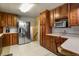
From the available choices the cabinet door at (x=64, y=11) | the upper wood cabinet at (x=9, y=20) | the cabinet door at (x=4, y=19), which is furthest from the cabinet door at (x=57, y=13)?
the cabinet door at (x=4, y=19)

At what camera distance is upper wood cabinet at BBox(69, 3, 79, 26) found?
2398 millimetres

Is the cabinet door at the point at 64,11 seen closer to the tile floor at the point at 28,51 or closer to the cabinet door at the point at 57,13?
the cabinet door at the point at 57,13

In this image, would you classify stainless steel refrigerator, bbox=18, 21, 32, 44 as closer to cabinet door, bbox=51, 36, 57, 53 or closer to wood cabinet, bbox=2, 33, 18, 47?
wood cabinet, bbox=2, 33, 18, 47

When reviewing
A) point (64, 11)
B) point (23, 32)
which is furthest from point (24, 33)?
point (64, 11)

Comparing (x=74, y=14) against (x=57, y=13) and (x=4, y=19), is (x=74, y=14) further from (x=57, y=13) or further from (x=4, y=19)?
(x=4, y=19)

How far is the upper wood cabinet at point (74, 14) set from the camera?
2398mm

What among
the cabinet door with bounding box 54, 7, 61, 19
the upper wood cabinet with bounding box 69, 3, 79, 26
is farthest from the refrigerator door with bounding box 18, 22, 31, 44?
the upper wood cabinet with bounding box 69, 3, 79, 26

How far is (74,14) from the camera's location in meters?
2.50

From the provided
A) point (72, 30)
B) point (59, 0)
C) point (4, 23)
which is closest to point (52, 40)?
point (72, 30)

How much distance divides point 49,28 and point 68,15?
142 centimetres

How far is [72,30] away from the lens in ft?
9.35

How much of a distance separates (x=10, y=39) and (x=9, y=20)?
973 millimetres

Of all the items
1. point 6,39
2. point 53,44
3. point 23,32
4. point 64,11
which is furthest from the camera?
point 23,32

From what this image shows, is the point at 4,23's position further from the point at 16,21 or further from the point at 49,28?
the point at 49,28
